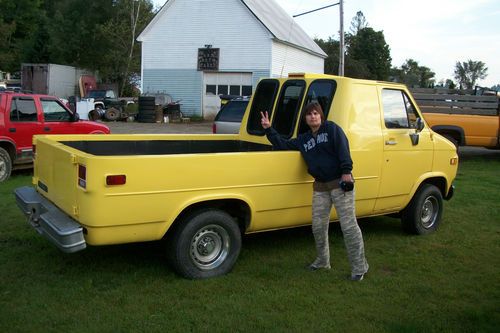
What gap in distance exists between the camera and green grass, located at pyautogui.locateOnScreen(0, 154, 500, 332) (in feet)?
13.3

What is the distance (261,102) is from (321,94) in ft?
3.15

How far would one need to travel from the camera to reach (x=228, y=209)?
5.21m

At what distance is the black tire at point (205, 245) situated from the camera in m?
4.69

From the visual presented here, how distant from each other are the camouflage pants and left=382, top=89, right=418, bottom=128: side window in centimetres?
152

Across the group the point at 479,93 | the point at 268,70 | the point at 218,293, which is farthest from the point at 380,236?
the point at 268,70

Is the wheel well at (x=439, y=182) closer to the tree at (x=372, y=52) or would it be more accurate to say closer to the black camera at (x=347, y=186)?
the black camera at (x=347, y=186)

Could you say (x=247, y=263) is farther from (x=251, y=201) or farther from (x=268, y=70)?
(x=268, y=70)

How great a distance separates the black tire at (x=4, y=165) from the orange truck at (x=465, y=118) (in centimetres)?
1040

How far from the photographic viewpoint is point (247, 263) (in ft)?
17.8

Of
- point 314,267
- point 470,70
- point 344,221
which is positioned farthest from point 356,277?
point 470,70

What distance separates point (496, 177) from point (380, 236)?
260 inches

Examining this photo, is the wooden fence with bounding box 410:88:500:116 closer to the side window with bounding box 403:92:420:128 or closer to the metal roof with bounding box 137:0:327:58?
the side window with bounding box 403:92:420:128

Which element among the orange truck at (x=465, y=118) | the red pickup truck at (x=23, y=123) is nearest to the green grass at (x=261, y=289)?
the red pickup truck at (x=23, y=123)

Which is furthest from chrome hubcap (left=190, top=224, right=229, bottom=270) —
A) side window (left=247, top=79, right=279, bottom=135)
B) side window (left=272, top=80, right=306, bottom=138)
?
side window (left=247, top=79, right=279, bottom=135)
